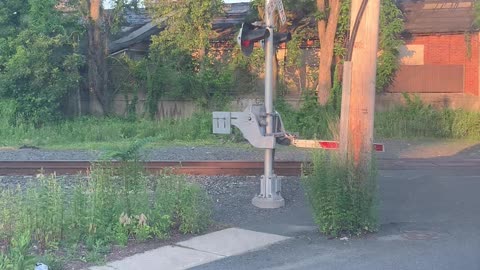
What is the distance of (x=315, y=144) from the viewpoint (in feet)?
32.6

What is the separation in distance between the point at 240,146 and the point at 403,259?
14150 millimetres

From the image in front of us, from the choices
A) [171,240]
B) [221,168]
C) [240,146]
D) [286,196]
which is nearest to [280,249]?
[171,240]

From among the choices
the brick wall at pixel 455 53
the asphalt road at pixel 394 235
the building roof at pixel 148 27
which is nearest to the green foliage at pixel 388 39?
the brick wall at pixel 455 53

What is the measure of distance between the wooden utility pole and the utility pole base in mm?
1949

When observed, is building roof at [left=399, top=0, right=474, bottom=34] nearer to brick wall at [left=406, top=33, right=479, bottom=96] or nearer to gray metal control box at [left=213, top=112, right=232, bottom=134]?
brick wall at [left=406, top=33, right=479, bottom=96]

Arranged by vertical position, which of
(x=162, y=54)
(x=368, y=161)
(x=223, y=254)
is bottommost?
(x=223, y=254)

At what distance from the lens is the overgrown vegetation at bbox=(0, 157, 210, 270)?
27.2 ft

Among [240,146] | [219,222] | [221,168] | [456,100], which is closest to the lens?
[219,222]

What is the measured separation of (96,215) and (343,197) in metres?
3.14

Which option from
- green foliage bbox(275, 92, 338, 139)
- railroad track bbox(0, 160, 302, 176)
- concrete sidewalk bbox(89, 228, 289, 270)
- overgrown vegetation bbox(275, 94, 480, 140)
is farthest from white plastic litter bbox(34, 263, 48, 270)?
green foliage bbox(275, 92, 338, 139)

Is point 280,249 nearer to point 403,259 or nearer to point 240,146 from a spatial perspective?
point 403,259

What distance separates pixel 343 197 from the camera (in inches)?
355

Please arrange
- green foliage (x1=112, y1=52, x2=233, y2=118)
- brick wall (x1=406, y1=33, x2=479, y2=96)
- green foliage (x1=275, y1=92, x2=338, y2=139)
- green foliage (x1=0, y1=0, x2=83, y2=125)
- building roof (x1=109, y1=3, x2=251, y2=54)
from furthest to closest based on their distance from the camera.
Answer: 1. building roof (x1=109, y1=3, x2=251, y2=54)
2. green foliage (x1=112, y1=52, x2=233, y2=118)
3. brick wall (x1=406, y1=33, x2=479, y2=96)
4. green foliage (x1=0, y1=0, x2=83, y2=125)
5. green foliage (x1=275, y1=92, x2=338, y2=139)

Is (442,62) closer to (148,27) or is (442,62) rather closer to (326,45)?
→ (326,45)
